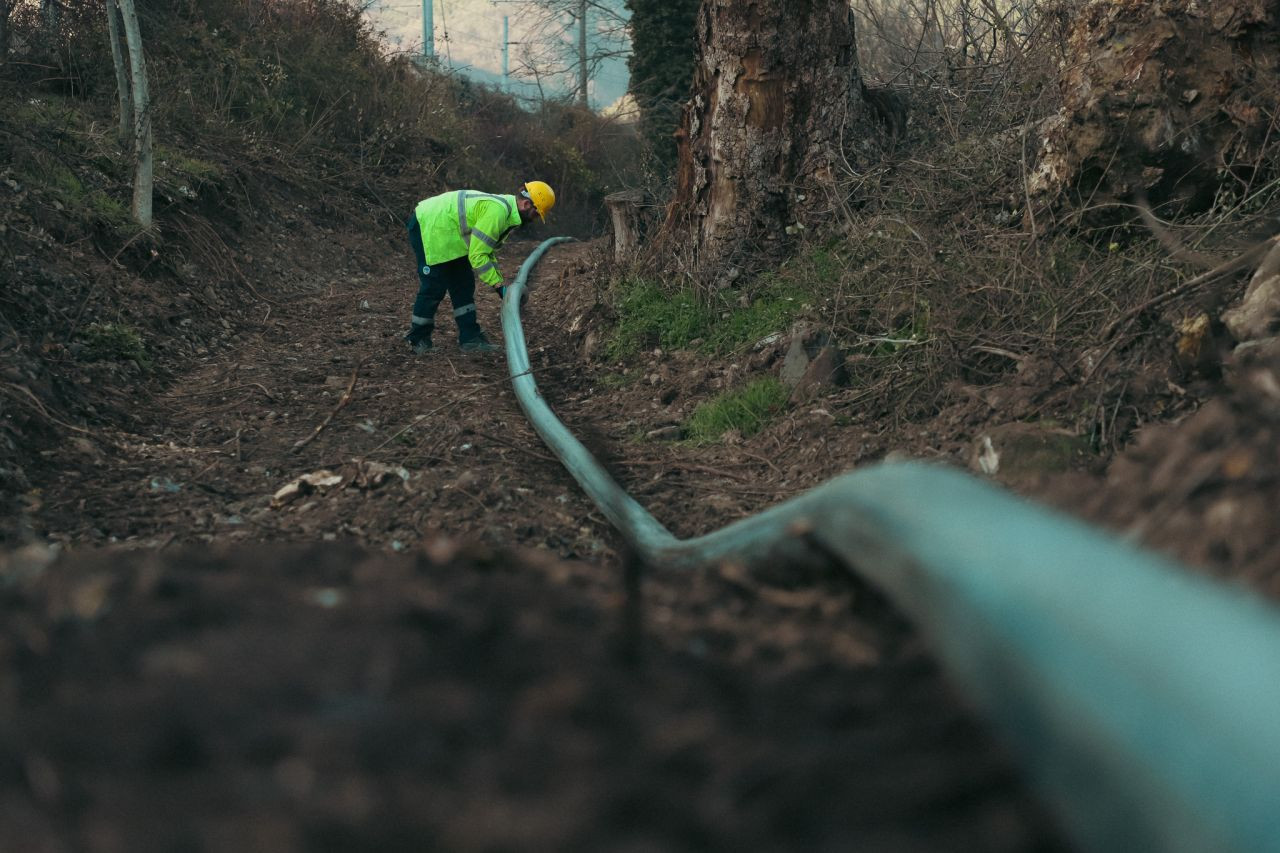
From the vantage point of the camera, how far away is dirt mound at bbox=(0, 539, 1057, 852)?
46.0 inches

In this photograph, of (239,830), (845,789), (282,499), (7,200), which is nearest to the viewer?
(239,830)

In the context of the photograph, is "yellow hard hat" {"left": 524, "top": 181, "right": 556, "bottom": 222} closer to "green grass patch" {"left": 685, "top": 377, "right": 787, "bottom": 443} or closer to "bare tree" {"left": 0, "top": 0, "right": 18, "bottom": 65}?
"green grass patch" {"left": 685, "top": 377, "right": 787, "bottom": 443}

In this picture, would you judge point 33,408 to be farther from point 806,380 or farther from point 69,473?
point 806,380

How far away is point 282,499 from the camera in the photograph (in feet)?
15.2

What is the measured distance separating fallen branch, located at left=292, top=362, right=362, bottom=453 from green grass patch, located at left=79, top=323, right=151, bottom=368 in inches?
53.4

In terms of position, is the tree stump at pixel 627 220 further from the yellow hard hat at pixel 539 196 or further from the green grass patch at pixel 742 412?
the green grass patch at pixel 742 412

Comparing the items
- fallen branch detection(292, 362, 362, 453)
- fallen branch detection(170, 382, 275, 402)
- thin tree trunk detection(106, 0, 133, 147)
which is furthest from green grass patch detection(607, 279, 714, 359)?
thin tree trunk detection(106, 0, 133, 147)

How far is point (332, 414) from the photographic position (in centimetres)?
607

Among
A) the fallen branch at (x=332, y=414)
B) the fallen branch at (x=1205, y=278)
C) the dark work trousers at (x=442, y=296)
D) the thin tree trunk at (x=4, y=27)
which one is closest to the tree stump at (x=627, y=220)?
the dark work trousers at (x=442, y=296)

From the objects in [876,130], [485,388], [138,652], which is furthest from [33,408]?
[876,130]

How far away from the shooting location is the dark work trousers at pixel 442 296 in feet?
25.6

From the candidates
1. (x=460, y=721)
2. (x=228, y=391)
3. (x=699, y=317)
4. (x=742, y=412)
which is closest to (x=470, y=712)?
(x=460, y=721)

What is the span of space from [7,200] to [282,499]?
440cm

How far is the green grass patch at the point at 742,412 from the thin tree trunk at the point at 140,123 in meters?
5.27
